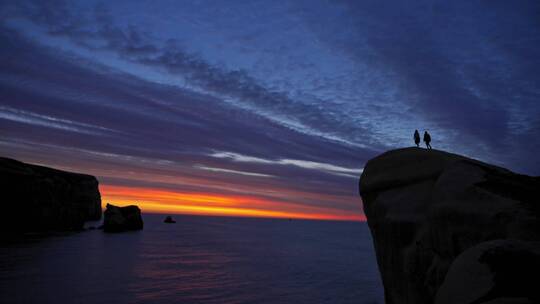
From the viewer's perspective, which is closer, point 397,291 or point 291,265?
point 397,291

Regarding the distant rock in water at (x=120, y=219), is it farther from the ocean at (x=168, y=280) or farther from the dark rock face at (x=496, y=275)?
the dark rock face at (x=496, y=275)

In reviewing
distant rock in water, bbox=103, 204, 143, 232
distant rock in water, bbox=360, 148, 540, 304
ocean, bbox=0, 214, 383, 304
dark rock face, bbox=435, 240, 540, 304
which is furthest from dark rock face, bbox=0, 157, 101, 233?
dark rock face, bbox=435, 240, 540, 304

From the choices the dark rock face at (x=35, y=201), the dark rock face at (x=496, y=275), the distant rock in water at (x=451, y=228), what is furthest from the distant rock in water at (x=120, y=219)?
the dark rock face at (x=496, y=275)

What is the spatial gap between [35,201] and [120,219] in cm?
1986

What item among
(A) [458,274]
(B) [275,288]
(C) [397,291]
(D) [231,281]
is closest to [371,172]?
(C) [397,291]

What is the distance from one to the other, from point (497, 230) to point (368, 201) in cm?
724

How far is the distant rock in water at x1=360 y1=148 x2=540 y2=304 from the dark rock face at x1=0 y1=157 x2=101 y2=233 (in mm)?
82667

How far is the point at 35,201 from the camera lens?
73.4m

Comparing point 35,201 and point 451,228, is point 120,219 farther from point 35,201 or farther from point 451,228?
point 451,228

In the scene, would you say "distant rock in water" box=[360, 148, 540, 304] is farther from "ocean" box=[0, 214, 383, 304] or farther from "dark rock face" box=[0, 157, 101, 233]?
"dark rock face" box=[0, 157, 101, 233]

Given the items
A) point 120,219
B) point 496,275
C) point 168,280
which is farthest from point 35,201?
point 496,275

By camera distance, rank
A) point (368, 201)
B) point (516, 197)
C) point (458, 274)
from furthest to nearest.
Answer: point (368, 201), point (516, 197), point (458, 274)

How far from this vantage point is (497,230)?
7.94m

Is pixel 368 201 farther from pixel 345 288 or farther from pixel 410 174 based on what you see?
pixel 345 288
